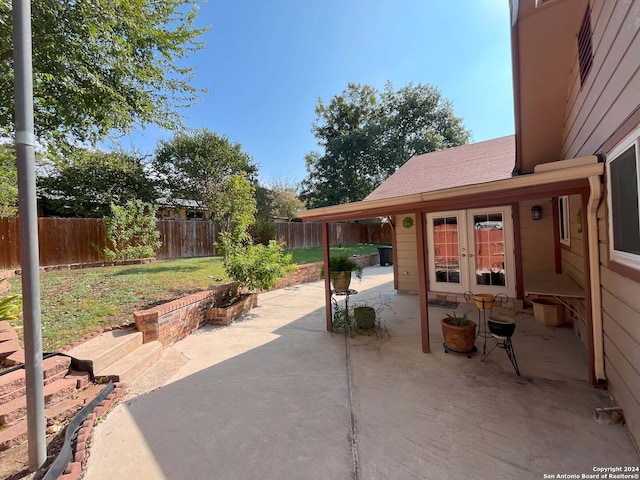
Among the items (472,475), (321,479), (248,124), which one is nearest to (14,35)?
(321,479)

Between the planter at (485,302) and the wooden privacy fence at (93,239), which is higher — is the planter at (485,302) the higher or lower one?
the lower one

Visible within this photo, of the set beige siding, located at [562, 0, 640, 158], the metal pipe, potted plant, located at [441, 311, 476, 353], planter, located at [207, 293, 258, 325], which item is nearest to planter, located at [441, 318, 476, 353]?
potted plant, located at [441, 311, 476, 353]

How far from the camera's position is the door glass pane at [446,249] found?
6406 mm

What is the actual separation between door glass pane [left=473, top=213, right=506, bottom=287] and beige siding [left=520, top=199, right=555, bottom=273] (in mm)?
381

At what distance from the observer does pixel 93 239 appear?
35.9 feet

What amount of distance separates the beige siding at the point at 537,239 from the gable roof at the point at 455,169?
0.89 metres

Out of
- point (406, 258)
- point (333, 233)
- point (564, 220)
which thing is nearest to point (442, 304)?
point (406, 258)

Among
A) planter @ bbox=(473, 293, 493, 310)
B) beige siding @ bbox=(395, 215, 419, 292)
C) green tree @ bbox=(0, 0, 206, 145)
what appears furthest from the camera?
beige siding @ bbox=(395, 215, 419, 292)

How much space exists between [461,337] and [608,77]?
9.64 feet

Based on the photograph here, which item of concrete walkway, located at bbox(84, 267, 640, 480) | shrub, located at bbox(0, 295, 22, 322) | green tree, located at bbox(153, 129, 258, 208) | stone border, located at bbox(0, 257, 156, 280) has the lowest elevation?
concrete walkway, located at bbox(84, 267, 640, 480)

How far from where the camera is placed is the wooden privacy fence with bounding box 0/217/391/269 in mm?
9305

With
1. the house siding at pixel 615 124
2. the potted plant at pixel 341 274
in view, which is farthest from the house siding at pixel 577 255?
the potted plant at pixel 341 274

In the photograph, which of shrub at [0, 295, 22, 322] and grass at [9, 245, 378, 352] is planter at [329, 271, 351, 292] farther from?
shrub at [0, 295, 22, 322]

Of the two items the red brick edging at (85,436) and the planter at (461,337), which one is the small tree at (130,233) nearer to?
the red brick edging at (85,436)
